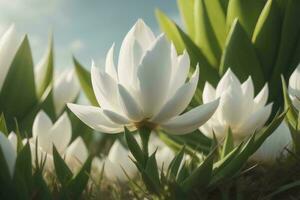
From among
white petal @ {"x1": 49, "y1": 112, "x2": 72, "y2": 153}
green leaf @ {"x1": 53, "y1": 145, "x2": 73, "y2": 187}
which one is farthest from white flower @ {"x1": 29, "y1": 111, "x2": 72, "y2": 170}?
green leaf @ {"x1": 53, "y1": 145, "x2": 73, "y2": 187}

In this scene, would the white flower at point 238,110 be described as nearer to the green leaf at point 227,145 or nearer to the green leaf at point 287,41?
the green leaf at point 227,145

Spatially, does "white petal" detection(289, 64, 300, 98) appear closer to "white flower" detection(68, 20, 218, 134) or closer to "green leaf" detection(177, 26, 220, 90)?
"white flower" detection(68, 20, 218, 134)

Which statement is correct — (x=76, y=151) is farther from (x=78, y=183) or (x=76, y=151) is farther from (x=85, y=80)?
(x=78, y=183)

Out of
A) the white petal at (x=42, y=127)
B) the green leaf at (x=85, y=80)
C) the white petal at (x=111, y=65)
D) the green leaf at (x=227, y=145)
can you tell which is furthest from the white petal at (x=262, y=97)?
the green leaf at (x=85, y=80)

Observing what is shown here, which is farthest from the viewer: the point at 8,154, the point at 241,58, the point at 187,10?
the point at 187,10

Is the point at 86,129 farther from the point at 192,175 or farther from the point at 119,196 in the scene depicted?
the point at 192,175

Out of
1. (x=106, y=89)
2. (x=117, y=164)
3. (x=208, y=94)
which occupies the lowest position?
(x=117, y=164)

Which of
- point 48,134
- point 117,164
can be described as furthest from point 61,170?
point 117,164

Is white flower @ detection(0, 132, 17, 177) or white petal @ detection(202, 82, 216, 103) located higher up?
white flower @ detection(0, 132, 17, 177)
